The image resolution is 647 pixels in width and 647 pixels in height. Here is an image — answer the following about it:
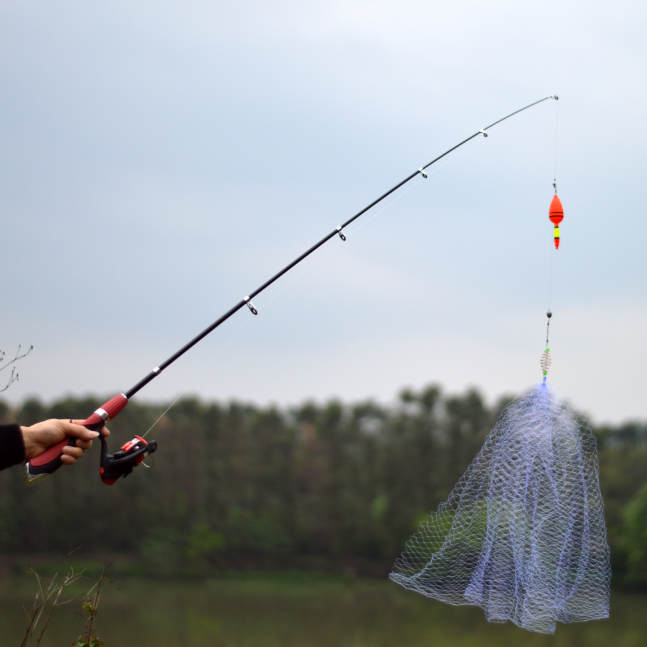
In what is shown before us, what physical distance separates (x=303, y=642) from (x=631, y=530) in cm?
903

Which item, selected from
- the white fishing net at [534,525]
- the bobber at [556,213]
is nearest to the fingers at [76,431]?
the white fishing net at [534,525]

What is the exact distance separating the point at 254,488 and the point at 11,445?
23.0 meters

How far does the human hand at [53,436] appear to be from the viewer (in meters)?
2.42

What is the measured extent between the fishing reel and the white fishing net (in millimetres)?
2140

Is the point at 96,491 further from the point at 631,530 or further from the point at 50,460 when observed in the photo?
the point at 50,460

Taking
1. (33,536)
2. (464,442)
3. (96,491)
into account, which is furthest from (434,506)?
(33,536)

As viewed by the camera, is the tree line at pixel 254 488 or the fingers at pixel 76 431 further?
the tree line at pixel 254 488

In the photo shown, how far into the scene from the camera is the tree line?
22.8m

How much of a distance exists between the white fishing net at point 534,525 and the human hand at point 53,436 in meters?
2.35

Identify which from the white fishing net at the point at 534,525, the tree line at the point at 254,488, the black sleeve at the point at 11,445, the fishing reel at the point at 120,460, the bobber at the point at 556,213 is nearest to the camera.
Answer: the black sleeve at the point at 11,445

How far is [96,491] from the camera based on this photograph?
23.3 metres

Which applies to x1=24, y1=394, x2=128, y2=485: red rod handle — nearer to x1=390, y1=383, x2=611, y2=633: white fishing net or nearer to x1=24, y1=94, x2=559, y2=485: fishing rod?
x1=24, y1=94, x2=559, y2=485: fishing rod

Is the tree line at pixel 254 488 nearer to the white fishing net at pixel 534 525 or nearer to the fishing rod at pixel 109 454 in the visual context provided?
the white fishing net at pixel 534 525

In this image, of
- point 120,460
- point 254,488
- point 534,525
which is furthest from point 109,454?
point 254,488
